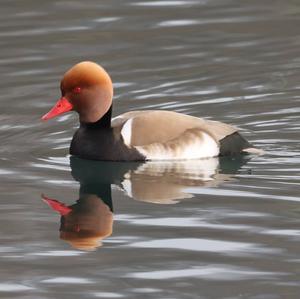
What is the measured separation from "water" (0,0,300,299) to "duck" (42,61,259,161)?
12 cm

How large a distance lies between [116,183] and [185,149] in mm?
819

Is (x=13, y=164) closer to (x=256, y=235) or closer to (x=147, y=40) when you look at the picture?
(x=256, y=235)

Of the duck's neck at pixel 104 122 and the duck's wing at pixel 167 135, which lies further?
the duck's neck at pixel 104 122

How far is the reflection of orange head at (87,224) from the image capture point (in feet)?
24.3

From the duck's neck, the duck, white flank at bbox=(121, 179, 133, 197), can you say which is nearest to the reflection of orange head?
white flank at bbox=(121, 179, 133, 197)

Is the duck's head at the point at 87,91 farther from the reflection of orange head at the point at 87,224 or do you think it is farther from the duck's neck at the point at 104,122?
the reflection of orange head at the point at 87,224

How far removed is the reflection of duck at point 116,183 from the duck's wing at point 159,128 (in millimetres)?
183

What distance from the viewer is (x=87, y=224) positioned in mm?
7828

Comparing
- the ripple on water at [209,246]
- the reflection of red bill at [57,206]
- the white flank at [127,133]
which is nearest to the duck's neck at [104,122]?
the white flank at [127,133]

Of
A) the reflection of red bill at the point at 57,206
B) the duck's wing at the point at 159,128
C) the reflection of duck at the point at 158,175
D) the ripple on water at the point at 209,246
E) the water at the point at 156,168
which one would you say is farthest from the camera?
the duck's wing at the point at 159,128

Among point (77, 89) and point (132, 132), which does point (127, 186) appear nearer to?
point (132, 132)

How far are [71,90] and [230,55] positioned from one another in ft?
10.5

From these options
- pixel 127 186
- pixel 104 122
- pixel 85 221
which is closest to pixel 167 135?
pixel 104 122

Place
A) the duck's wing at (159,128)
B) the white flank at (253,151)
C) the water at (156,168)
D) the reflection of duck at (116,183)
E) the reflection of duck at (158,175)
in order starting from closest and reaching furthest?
the water at (156,168), the reflection of duck at (116,183), the reflection of duck at (158,175), the duck's wing at (159,128), the white flank at (253,151)
